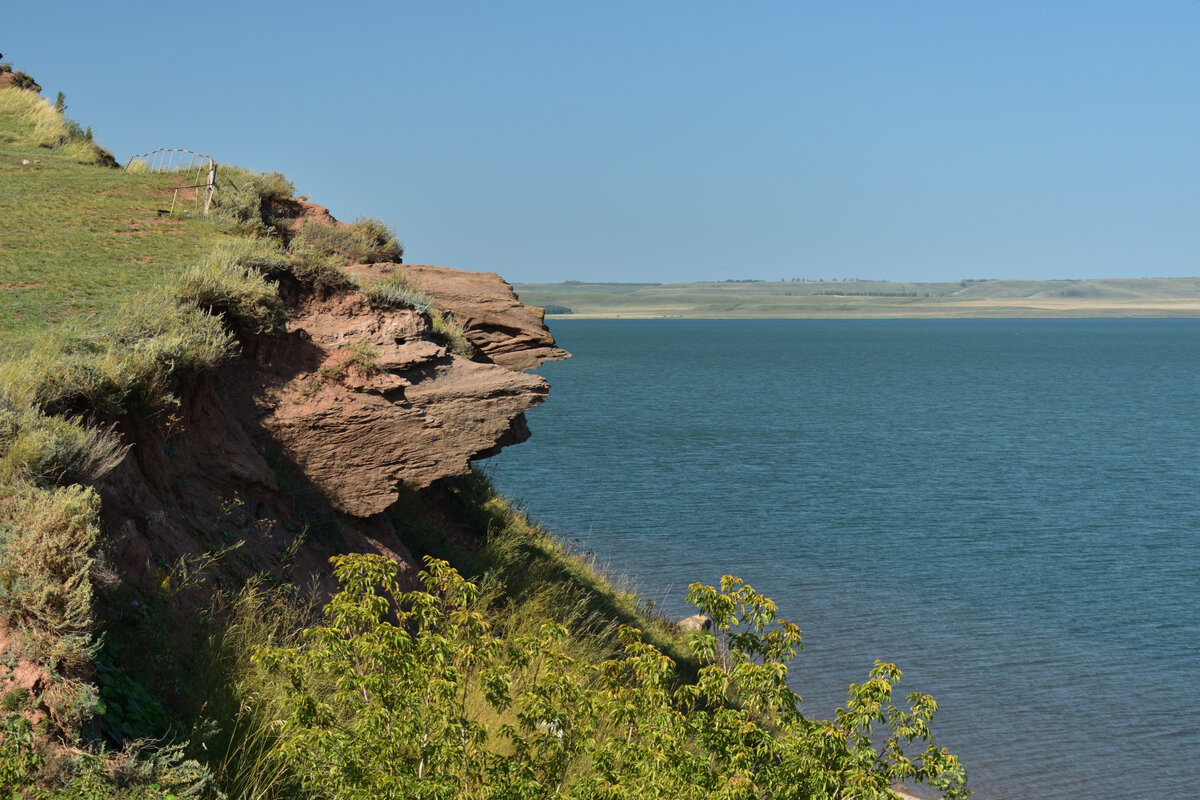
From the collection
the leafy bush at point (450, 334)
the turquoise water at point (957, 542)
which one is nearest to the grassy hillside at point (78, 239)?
the leafy bush at point (450, 334)

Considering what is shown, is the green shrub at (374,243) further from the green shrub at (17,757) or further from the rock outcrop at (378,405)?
the green shrub at (17,757)

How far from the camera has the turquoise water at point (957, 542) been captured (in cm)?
1756

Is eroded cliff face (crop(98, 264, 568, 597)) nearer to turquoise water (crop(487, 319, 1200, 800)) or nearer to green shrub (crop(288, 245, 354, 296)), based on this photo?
green shrub (crop(288, 245, 354, 296))

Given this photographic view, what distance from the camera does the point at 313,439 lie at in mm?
12211

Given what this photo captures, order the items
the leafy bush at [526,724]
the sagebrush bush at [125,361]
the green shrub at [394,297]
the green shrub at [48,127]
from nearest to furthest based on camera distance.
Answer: the leafy bush at [526,724] < the sagebrush bush at [125,361] < the green shrub at [394,297] < the green shrub at [48,127]

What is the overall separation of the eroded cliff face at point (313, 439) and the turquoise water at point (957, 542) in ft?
27.5

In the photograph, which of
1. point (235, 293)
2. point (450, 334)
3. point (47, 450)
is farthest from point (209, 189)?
point (47, 450)

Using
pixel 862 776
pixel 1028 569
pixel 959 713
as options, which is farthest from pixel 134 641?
pixel 1028 569

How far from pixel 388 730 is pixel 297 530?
5193 millimetres

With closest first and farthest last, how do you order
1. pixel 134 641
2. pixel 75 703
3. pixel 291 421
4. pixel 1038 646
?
pixel 75 703 → pixel 134 641 → pixel 291 421 → pixel 1038 646

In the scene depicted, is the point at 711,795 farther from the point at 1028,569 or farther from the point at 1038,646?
the point at 1028,569

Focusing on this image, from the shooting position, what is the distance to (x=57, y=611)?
19.4 feet

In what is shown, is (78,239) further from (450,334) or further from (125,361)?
(125,361)

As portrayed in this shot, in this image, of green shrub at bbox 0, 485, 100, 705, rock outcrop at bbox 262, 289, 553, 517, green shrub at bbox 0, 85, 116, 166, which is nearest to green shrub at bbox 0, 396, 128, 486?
green shrub at bbox 0, 485, 100, 705
